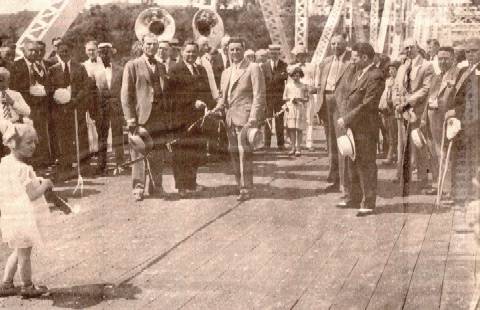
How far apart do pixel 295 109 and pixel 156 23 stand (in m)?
2.16

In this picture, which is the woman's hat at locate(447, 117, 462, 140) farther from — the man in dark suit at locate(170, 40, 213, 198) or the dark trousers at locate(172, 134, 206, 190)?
the dark trousers at locate(172, 134, 206, 190)

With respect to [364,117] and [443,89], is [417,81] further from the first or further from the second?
[364,117]

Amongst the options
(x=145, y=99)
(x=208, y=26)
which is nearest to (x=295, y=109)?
→ (x=208, y=26)

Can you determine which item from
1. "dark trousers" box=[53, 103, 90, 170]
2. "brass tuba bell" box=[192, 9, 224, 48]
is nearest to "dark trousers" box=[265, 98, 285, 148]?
"brass tuba bell" box=[192, 9, 224, 48]

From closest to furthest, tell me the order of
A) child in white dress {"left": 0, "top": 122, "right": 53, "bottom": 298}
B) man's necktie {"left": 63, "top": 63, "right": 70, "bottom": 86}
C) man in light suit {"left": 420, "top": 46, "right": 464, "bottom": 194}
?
1. child in white dress {"left": 0, "top": 122, "right": 53, "bottom": 298}
2. man in light suit {"left": 420, "top": 46, "right": 464, "bottom": 194}
3. man's necktie {"left": 63, "top": 63, "right": 70, "bottom": 86}

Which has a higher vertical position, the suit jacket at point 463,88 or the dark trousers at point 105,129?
the suit jacket at point 463,88

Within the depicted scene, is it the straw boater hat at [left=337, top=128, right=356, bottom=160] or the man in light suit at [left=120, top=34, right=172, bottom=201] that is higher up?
the man in light suit at [left=120, top=34, right=172, bottom=201]

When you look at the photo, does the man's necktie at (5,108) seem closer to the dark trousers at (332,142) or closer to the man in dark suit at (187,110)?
the man in dark suit at (187,110)

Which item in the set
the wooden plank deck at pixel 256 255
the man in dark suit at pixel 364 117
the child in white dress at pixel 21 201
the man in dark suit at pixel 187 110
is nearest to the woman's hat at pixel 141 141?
the man in dark suit at pixel 187 110

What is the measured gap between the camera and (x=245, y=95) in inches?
235

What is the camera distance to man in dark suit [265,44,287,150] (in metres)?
9.36

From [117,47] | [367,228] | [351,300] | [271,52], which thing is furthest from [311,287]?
[271,52]

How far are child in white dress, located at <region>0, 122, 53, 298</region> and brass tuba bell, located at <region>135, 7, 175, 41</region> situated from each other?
12.1ft

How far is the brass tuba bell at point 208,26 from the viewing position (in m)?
9.25
